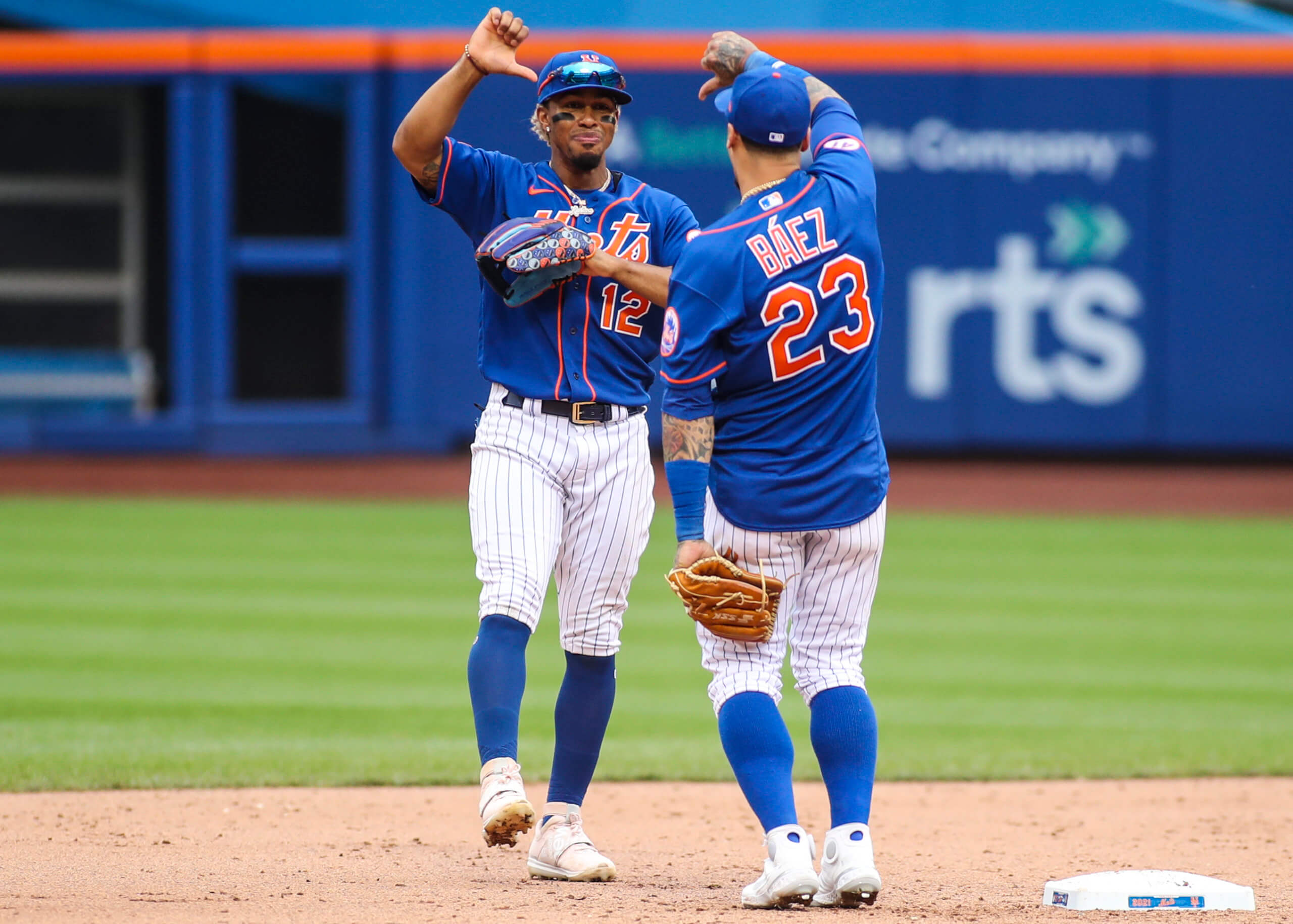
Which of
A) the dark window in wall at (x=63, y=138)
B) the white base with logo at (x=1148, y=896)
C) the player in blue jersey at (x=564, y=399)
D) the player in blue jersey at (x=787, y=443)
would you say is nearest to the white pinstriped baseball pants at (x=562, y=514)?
the player in blue jersey at (x=564, y=399)

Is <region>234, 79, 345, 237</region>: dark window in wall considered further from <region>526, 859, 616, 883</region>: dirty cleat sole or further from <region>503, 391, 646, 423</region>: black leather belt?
<region>526, 859, 616, 883</region>: dirty cleat sole

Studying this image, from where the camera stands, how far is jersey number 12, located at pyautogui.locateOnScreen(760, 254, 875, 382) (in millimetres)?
3199

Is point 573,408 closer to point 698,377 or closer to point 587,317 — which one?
point 587,317

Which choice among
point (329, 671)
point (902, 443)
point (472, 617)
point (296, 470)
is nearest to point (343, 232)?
point (296, 470)

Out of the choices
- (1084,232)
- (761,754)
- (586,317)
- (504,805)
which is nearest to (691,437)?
(586,317)

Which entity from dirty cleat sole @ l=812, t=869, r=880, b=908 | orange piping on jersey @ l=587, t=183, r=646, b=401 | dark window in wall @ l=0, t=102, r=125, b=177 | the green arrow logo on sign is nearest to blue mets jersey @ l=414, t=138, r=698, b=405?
orange piping on jersey @ l=587, t=183, r=646, b=401

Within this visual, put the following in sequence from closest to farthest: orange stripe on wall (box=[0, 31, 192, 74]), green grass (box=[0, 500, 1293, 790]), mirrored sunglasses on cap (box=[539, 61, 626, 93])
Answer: mirrored sunglasses on cap (box=[539, 61, 626, 93]), green grass (box=[0, 500, 1293, 790]), orange stripe on wall (box=[0, 31, 192, 74])

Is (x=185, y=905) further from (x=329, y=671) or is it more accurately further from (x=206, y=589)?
(x=206, y=589)

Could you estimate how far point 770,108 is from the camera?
3197mm

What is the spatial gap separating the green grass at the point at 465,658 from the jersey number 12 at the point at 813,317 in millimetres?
2208

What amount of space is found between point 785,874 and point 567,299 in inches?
51.2

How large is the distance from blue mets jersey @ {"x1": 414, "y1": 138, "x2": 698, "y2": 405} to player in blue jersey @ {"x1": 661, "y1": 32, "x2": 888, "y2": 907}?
29 centimetres

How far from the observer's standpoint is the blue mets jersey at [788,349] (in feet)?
10.5

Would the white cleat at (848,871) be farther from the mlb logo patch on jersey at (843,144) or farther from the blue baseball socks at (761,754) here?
the mlb logo patch on jersey at (843,144)
